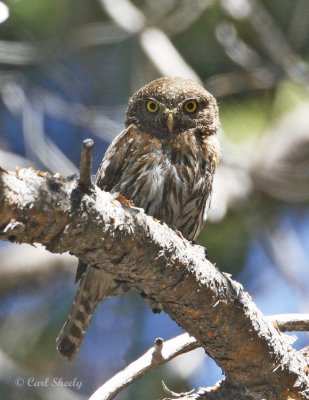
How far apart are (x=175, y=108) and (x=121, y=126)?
2.20 metres

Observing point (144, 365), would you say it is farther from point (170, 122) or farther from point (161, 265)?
point (170, 122)

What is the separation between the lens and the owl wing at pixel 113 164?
4641 mm

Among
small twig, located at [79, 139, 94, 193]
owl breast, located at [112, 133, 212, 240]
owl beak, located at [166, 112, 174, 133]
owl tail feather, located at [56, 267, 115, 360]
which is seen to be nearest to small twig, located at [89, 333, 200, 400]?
small twig, located at [79, 139, 94, 193]

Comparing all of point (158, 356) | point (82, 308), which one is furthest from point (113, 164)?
point (158, 356)

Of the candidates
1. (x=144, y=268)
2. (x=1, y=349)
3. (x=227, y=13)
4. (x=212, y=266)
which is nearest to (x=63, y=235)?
(x=144, y=268)

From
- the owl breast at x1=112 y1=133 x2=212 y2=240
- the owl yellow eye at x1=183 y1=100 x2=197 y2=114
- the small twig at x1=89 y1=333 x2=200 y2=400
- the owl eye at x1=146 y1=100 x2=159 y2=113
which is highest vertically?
the owl yellow eye at x1=183 y1=100 x2=197 y2=114

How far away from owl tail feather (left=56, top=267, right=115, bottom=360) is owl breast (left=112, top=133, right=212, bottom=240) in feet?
1.67

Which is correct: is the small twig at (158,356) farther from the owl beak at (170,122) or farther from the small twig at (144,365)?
the owl beak at (170,122)

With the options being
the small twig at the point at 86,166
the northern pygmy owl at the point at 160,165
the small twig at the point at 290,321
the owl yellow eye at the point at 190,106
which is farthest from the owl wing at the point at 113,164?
the small twig at the point at 86,166

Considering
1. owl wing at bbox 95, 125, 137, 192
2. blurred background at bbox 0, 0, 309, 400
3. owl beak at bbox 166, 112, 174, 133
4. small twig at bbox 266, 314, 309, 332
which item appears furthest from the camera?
blurred background at bbox 0, 0, 309, 400

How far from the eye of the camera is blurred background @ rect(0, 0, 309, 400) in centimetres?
663

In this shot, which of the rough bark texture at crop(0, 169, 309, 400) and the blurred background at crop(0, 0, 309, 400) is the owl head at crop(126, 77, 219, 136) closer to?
the blurred background at crop(0, 0, 309, 400)

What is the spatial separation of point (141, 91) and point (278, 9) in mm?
3649

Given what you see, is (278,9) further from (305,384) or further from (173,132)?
(305,384)
